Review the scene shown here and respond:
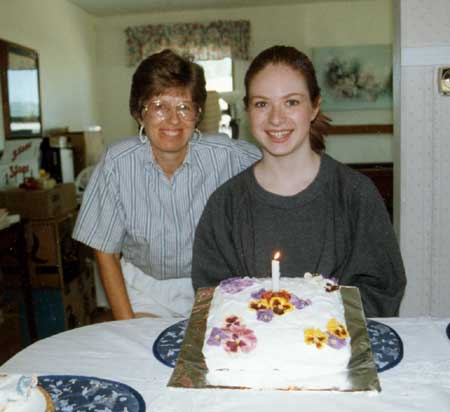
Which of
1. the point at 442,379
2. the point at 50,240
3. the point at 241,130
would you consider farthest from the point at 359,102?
the point at 442,379

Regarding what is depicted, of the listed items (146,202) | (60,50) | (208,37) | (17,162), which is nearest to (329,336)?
(146,202)

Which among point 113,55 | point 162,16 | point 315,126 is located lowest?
point 315,126

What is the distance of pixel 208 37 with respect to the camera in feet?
21.7

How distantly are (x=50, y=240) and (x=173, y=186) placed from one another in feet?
5.96

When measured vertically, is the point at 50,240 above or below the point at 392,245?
below

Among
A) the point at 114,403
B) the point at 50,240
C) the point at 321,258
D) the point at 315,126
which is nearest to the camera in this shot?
the point at 114,403

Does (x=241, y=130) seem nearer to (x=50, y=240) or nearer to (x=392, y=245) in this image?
(x=50, y=240)

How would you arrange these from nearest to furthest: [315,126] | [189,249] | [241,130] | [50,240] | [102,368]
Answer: [102,368] < [315,126] < [189,249] < [50,240] < [241,130]

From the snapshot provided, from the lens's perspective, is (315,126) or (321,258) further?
(315,126)

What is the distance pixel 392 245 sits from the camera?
1406mm

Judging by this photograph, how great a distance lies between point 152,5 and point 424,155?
4792 mm

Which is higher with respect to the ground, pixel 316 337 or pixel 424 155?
pixel 424 155

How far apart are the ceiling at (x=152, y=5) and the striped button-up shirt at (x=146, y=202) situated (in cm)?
480

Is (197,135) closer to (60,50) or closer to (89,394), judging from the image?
(89,394)
